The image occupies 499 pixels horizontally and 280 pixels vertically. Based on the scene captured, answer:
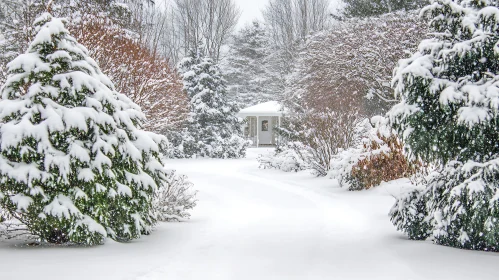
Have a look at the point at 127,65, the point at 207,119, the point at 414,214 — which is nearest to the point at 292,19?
the point at 207,119

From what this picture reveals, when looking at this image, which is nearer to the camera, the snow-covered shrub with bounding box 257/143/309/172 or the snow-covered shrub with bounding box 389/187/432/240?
the snow-covered shrub with bounding box 389/187/432/240

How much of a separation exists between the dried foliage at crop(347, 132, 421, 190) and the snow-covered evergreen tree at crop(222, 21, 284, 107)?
35.7 m

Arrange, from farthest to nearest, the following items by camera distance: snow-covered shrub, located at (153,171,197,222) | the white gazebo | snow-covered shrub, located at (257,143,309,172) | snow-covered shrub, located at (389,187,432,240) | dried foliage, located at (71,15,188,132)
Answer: the white gazebo, snow-covered shrub, located at (257,143,309,172), dried foliage, located at (71,15,188,132), snow-covered shrub, located at (153,171,197,222), snow-covered shrub, located at (389,187,432,240)

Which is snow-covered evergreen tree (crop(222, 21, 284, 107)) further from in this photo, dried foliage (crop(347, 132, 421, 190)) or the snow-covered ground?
the snow-covered ground

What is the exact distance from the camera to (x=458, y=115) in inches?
237

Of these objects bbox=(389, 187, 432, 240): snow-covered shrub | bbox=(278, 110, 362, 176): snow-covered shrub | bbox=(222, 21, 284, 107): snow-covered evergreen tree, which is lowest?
bbox=(389, 187, 432, 240): snow-covered shrub

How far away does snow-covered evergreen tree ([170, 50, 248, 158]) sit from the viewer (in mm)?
30156

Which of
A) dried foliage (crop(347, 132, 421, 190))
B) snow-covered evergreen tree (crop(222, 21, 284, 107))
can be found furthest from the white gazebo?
dried foliage (crop(347, 132, 421, 190))

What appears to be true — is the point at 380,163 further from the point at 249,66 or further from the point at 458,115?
the point at 249,66

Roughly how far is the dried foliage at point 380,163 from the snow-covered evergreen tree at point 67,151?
7.19 m

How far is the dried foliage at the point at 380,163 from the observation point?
1276cm

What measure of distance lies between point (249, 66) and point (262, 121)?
11.3m

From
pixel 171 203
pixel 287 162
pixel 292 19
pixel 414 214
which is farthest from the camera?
pixel 292 19

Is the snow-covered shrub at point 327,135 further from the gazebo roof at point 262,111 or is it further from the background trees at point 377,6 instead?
the gazebo roof at point 262,111
